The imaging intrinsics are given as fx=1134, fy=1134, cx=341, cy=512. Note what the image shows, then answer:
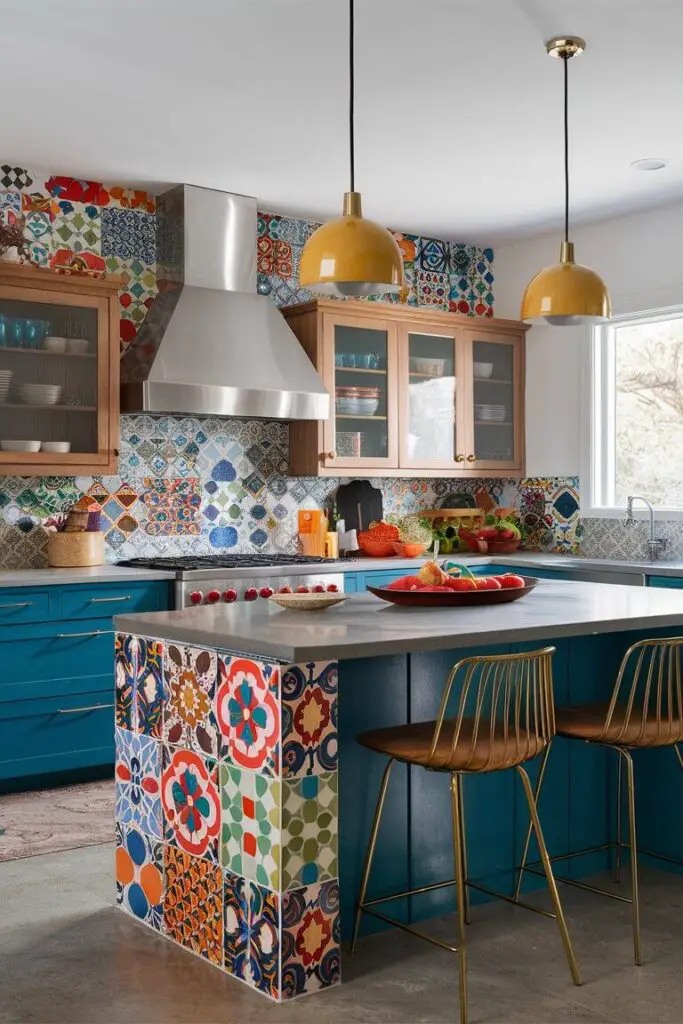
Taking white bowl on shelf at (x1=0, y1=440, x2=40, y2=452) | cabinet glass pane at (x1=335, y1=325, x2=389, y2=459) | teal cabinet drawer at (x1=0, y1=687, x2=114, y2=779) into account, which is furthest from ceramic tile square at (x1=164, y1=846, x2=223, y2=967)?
cabinet glass pane at (x1=335, y1=325, x2=389, y2=459)

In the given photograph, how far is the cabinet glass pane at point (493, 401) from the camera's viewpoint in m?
6.50

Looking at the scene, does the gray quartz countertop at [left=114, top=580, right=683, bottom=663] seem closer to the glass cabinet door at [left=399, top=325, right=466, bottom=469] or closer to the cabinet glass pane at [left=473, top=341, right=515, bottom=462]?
the glass cabinet door at [left=399, top=325, right=466, bottom=469]

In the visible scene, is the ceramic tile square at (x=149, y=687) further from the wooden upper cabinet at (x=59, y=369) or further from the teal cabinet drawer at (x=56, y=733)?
the wooden upper cabinet at (x=59, y=369)

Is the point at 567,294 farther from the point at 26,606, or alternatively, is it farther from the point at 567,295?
the point at 26,606

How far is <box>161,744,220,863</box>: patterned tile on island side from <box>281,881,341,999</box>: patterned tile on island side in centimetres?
30

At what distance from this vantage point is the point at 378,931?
125 inches

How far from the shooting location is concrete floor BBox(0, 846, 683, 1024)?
2.67 meters

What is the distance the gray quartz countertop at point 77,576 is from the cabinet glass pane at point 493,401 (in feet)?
7.51

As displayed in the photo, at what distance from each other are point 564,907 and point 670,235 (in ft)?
12.1

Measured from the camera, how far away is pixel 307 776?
2744mm

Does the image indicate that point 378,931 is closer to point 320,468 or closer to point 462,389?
point 320,468

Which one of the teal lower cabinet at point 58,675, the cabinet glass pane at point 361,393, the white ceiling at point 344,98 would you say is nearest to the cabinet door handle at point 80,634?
the teal lower cabinet at point 58,675

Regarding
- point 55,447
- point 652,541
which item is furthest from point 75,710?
point 652,541

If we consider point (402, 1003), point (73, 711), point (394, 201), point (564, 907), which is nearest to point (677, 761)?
point (564, 907)
